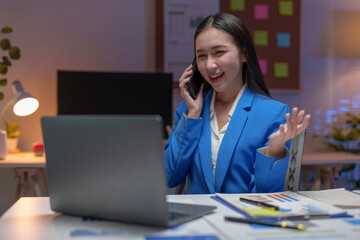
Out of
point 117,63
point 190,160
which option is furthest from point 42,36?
point 190,160

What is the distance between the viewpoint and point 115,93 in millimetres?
3053

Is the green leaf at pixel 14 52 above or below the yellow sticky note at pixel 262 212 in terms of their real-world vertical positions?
above

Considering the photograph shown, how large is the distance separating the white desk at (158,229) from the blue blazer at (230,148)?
0.51 meters

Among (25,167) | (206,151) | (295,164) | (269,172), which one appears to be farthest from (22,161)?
(295,164)

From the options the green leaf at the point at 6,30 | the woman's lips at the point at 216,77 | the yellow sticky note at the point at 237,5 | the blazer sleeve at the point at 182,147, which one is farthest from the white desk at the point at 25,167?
the yellow sticky note at the point at 237,5

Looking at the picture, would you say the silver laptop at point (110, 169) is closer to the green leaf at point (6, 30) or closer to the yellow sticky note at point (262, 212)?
the yellow sticky note at point (262, 212)

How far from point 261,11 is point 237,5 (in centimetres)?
22

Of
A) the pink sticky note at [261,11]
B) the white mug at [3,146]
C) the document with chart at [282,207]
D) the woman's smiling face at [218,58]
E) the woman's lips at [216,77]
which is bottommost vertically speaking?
the white mug at [3,146]

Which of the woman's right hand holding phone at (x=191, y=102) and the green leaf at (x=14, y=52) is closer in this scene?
the woman's right hand holding phone at (x=191, y=102)

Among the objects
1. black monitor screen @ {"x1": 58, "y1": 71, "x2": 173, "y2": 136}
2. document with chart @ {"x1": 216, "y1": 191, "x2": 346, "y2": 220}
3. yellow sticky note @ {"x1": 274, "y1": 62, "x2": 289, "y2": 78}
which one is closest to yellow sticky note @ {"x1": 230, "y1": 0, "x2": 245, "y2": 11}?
yellow sticky note @ {"x1": 274, "y1": 62, "x2": 289, "y2": 78}

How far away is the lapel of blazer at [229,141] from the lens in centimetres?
161

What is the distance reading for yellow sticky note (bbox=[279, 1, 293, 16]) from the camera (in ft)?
11.5

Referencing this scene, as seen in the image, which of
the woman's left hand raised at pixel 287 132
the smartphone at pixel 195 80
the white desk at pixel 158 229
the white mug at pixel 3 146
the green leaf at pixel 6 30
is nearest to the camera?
the white desk at pixel 158 229

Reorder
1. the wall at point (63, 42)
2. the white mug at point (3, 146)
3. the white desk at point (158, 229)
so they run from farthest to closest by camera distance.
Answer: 1. the wall at point (63, 42)
2. the white mug at point (3, 146)
3. the white desk at point (158, 229)
